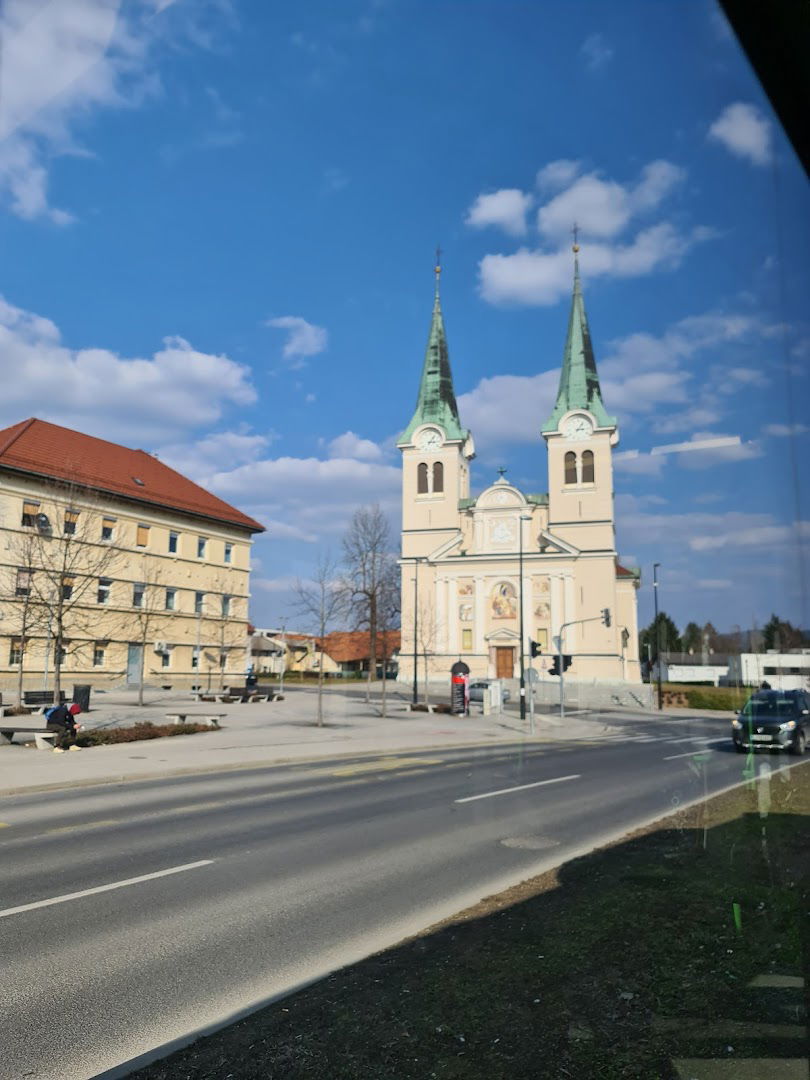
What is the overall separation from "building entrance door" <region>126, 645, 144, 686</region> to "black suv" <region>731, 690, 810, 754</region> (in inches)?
1911

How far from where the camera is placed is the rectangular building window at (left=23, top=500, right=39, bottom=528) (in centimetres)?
4356

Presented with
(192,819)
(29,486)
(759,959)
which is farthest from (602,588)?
(759,959)

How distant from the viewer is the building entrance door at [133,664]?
161ft

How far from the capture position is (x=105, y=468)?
51.1 m

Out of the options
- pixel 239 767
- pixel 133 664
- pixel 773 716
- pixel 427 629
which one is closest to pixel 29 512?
pixel 133 664

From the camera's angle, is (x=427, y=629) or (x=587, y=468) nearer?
(x=427, y=629)

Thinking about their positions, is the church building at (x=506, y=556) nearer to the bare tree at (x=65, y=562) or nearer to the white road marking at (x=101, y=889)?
the bare tree at (x=65, y=562)

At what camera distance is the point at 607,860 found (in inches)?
307

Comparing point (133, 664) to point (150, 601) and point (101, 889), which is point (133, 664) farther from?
point (101, 889)

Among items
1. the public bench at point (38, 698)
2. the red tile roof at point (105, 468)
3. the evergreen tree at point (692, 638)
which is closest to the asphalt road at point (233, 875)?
the evergreen tree at point (692, 638)

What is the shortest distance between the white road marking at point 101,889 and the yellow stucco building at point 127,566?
31.2 meters

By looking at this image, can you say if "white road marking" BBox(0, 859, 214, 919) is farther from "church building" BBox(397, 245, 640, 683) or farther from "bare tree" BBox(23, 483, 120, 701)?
"church building" BBox(397, 245, 640, 683)

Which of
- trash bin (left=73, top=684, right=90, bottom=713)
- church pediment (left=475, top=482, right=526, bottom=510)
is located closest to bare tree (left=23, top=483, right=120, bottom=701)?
trash bin (left=73, top=684, right=90, bottom=713)

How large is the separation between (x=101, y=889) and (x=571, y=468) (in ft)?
193
